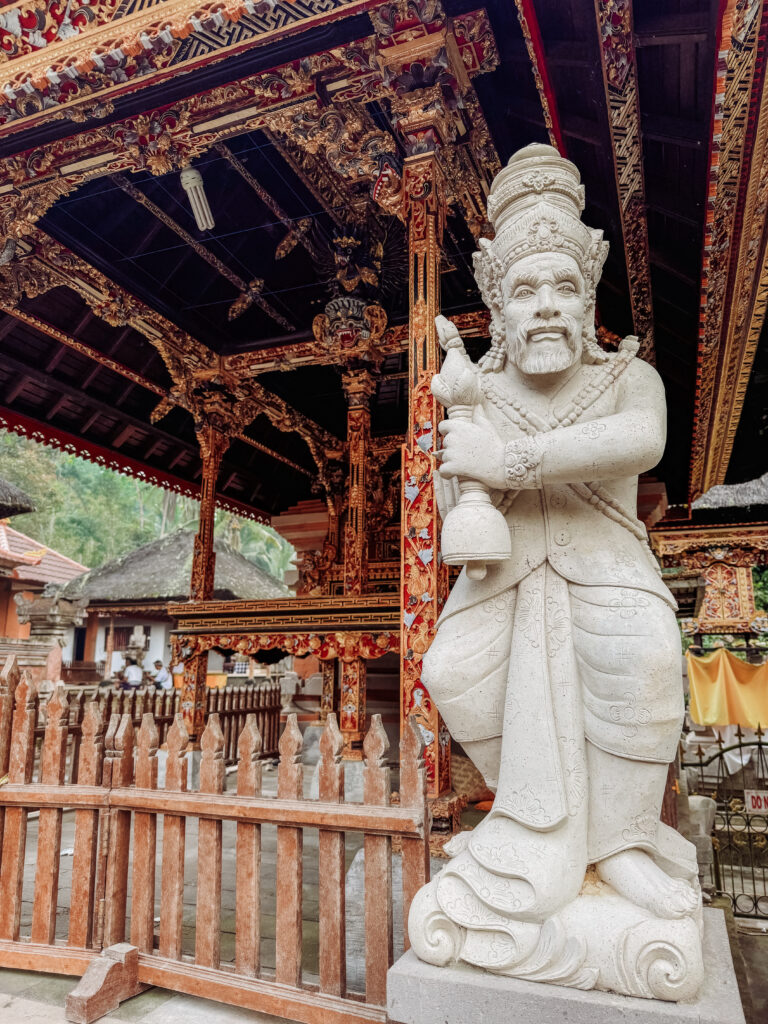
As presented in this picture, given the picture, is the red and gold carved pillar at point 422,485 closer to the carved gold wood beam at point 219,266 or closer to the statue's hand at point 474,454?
the statue's hand at point 474,454

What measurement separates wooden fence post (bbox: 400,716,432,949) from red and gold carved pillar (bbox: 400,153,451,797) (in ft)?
3.28

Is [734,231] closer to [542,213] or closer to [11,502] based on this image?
[542,213]

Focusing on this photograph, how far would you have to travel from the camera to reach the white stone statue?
63.4 inches

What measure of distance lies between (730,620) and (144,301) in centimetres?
1163

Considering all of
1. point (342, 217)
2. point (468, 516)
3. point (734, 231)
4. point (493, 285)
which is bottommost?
point (468, 516)

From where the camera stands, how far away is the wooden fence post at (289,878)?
219 cm

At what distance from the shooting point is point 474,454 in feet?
6.31

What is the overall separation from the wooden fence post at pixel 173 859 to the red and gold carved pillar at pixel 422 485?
107cm

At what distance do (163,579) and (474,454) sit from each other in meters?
17.1

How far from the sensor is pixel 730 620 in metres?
12.4

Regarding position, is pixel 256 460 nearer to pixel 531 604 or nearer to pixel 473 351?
pixel 473 351

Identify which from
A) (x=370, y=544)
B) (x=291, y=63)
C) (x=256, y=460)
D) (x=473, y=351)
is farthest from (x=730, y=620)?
(x=291, y=63)

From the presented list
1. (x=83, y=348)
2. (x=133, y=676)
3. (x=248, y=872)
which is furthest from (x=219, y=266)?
(x=133, y=676)

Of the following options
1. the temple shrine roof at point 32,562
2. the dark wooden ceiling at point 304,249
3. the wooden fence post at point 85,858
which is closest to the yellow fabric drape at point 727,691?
the dark wooden ceiling at point 304,249
